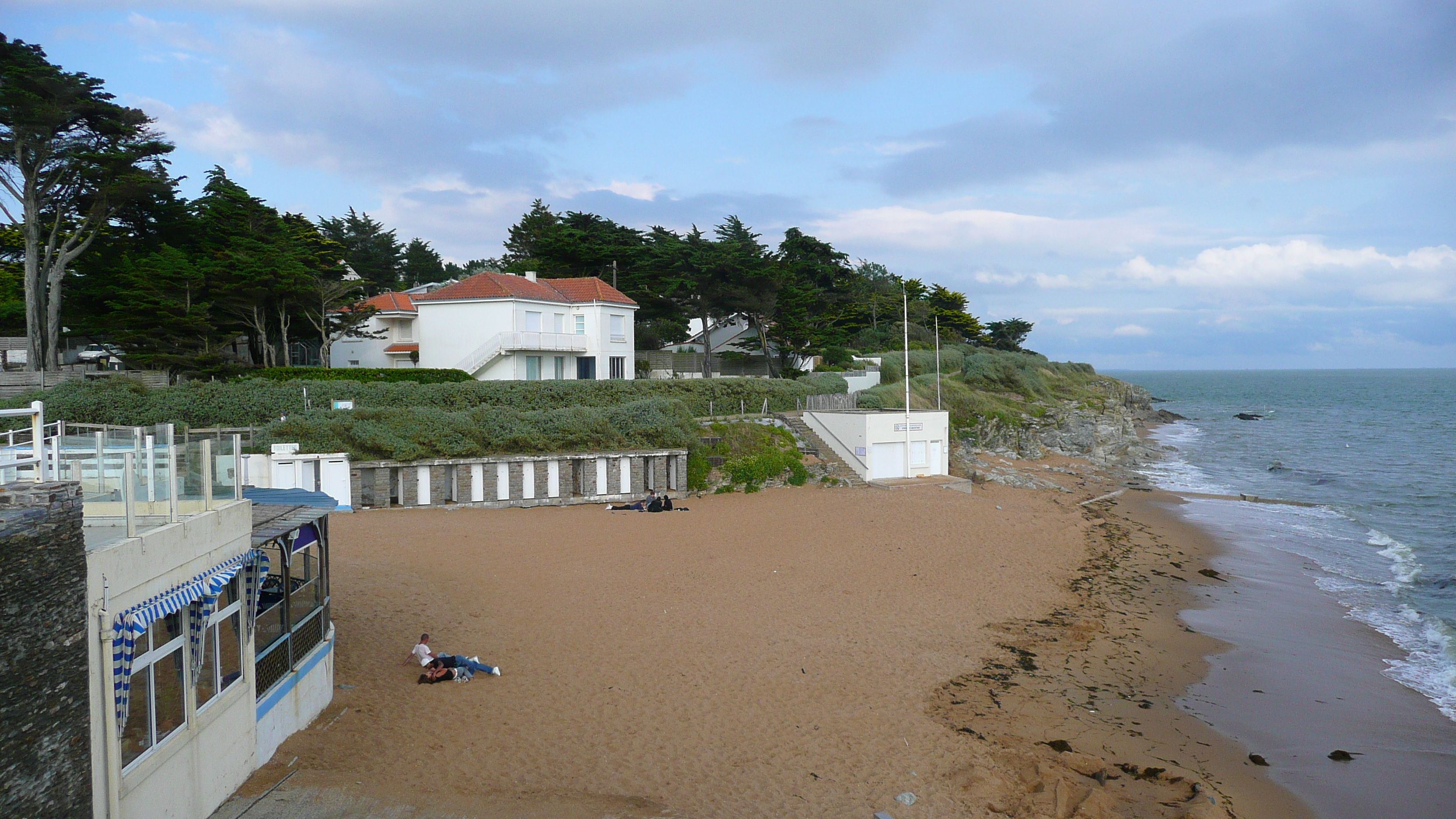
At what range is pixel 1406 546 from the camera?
23.6m

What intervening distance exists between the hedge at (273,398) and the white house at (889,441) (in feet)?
19.1

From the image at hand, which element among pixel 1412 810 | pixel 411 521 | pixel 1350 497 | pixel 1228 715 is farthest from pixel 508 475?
pixel 1350 497

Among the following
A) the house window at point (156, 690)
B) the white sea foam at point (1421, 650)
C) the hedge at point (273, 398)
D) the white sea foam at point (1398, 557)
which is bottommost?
the white sea foam at point (1421, 650)

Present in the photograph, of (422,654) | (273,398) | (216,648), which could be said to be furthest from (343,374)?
(216,648)

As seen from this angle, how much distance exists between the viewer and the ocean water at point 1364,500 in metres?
16.7

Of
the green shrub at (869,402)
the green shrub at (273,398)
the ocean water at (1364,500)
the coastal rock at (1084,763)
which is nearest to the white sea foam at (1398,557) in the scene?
the ocean water at (1364,500)

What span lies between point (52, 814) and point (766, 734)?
7.14m

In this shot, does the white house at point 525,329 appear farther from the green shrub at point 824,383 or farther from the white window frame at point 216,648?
the white window frame at point 216,648

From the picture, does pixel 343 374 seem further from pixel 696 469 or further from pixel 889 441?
pixel 889 441

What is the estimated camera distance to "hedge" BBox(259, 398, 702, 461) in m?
23.4

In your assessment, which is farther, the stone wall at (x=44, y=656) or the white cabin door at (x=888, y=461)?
the white cabin door at (x=888, y=461)

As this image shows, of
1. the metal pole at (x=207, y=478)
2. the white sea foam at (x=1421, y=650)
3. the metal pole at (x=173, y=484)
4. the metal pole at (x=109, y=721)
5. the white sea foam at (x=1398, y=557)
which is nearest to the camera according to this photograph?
the metal pole at (x=109, y=721)

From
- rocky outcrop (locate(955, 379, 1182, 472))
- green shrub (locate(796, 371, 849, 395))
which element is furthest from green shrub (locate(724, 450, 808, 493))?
rocky outcrop (locate(955, 379, 1182, 472))

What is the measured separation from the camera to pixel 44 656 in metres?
5.41
